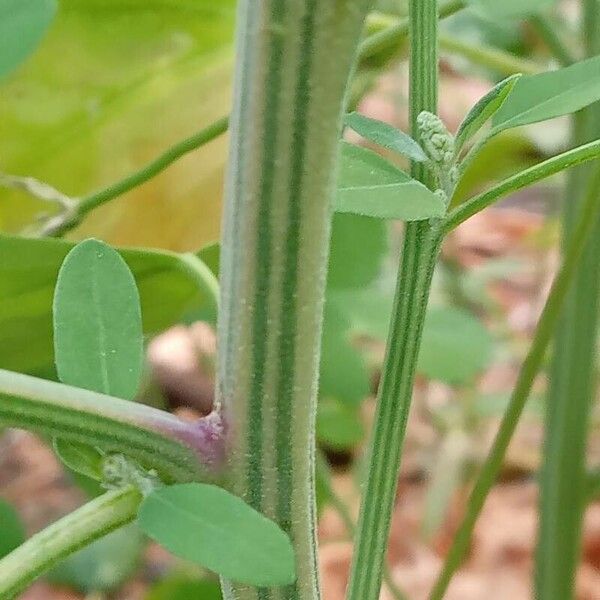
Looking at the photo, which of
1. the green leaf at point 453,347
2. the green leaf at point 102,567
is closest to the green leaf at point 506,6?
the green leaf at point 453,347

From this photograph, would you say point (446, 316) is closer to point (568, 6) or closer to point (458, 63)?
point (458, 63)

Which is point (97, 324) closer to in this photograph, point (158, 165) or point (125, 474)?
point (125, 474)

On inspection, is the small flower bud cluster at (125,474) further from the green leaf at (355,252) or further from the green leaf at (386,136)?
the green leaf at (355,252)

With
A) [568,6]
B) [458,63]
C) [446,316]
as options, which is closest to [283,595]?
[446,316]

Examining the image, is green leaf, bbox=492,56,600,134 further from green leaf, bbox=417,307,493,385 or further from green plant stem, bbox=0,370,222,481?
green leaf, bbox=417,307,493,385

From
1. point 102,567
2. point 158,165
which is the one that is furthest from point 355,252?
point 102,567

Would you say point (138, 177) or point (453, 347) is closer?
point (138, 177)
